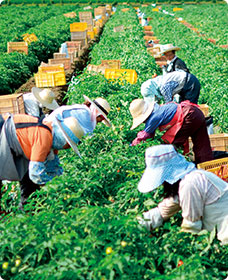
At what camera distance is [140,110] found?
4.00 meters

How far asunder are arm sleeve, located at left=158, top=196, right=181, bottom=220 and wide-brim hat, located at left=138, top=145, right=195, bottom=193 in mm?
201

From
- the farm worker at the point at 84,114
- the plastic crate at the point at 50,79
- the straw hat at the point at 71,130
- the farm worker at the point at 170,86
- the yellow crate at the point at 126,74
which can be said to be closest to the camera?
the straw hat at the point at 71,130

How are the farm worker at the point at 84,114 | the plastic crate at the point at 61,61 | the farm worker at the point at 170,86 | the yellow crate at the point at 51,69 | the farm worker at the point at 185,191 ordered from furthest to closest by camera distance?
1. the plastic crate at the point at 61,61
2. the yellow crate at the point at 51,69
3. the farm worker at the point at 170,86
4. the farm worker at the point at 84,114
5. the farm worker at the point at 185,191

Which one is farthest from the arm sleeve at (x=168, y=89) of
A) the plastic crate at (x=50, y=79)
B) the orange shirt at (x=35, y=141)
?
the plastic crate at (x=50, y=79)

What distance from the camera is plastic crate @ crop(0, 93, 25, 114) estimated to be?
5195mm

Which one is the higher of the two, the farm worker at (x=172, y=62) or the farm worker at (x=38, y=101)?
the farm worker at (x=172, y=62)

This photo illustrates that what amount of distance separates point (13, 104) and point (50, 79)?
420cm

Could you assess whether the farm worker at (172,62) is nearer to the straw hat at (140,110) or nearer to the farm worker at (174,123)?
the farm worker at (174,123)

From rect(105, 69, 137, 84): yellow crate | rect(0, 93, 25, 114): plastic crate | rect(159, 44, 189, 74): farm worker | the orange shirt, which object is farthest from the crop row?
the orange shirt

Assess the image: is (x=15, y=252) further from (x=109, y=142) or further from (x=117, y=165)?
(x=109, y=142)

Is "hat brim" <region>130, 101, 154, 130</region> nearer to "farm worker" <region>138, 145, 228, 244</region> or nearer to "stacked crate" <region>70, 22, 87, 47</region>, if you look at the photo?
"farm worker" <region>138, 145, 228, 244</region>

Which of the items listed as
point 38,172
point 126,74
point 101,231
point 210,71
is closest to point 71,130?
point 38,172

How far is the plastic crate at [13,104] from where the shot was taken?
5195 mm

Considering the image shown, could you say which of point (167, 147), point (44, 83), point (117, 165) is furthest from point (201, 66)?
point (167, 147)
